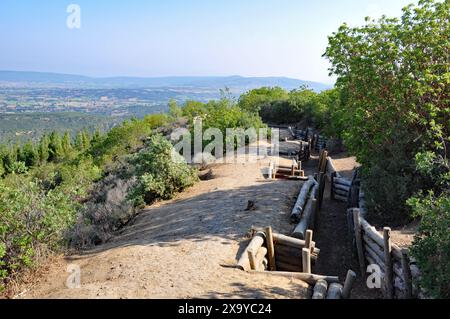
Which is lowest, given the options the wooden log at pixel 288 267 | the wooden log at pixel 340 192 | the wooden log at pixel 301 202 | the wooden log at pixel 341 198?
the wooden log at pixel 288 267

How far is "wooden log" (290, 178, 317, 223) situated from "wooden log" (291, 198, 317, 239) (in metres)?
0.14

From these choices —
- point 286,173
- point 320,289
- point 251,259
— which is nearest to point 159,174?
point 286,173

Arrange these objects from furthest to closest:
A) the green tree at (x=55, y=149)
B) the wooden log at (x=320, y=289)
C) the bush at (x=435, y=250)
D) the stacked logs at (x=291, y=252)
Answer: the green tree at (x=55, y=149) → the stacked logs at (x=291, y=252) → the wooden log at (x=320, y=289) → the bush at (x=435, y=250)

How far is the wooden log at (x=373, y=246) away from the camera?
301 inches

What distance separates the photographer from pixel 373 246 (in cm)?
809

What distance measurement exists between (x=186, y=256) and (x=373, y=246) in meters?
3.70

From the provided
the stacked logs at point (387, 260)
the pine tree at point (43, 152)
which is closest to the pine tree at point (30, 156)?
the pine tree at point (43, 152)

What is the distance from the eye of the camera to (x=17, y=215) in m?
7.81

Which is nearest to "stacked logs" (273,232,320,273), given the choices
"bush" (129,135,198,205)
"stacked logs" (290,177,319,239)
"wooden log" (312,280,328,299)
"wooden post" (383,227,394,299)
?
"stacked logs" (290,177,319,239)

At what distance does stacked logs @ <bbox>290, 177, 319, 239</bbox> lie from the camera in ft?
29.8

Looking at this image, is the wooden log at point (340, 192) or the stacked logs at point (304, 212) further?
the wooden log at point (340, 192)

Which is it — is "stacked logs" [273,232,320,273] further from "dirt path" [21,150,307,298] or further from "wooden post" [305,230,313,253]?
"dirt path" [21,150,307,298]

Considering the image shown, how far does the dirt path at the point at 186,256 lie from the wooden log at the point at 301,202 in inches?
10.6

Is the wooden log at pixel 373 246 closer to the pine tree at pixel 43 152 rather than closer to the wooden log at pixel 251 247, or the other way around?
the wooden log at pixel 251 247
